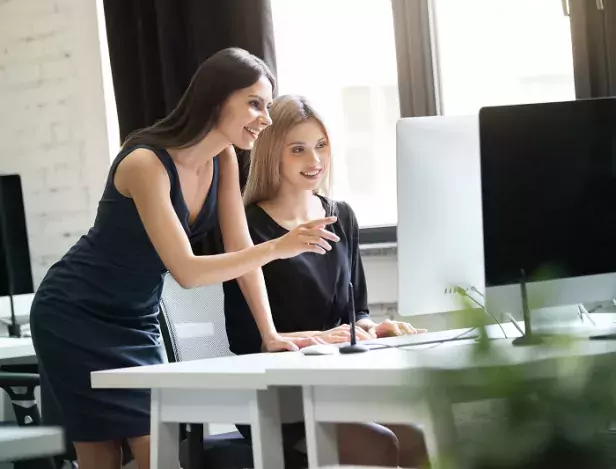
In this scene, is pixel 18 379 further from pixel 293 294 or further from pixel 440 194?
pixel 440 194

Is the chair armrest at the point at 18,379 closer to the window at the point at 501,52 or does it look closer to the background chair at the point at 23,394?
the background chair at the point at 23,394

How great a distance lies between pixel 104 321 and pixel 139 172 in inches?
13.1

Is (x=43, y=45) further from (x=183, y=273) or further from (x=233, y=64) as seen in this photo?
(x=183, y=273)

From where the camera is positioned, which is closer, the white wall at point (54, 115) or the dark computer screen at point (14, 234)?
the dark computer screen at point (14, 234)

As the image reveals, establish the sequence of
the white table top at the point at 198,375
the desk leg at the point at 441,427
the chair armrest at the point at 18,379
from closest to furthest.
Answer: the desk leg at the point at 441,427 → the white table top at the point at 198,375 → the chair armrest at the point at 18,379

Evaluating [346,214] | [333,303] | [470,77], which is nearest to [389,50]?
[470,77]

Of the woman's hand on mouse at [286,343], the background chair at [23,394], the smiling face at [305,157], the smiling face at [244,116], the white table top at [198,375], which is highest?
the smiling face at [244,116]

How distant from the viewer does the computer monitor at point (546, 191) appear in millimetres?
1477

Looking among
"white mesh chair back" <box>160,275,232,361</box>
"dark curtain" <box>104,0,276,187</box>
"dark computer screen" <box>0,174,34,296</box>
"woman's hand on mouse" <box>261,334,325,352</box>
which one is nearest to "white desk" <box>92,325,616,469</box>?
"woman's hand on mouse" <box>261,334,325,352</box>

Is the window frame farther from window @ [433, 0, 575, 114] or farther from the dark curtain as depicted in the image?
the dark curtain

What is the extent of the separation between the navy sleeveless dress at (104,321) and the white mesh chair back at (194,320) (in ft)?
0.14

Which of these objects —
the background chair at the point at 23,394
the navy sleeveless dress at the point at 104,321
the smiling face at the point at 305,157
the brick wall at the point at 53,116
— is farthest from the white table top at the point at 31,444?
the brick wall at the point at 53,116

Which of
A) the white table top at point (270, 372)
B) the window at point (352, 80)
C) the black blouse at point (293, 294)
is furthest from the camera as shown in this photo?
the window at point (352, 80)

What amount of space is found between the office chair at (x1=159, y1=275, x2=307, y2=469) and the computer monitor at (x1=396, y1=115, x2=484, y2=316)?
0.50m
